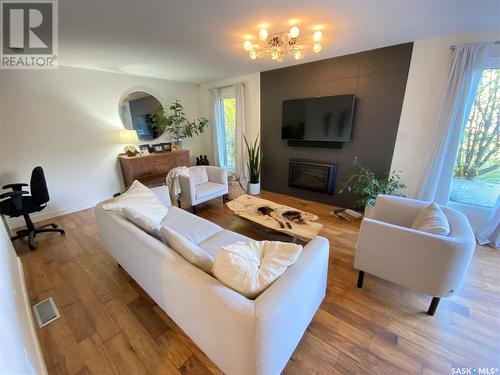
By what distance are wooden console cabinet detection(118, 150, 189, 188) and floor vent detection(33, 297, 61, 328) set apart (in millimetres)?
2388

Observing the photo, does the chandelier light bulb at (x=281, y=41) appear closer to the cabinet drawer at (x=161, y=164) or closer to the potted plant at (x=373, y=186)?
the potted plant at (x=373, y=186)

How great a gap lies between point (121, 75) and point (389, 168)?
4.90 meters

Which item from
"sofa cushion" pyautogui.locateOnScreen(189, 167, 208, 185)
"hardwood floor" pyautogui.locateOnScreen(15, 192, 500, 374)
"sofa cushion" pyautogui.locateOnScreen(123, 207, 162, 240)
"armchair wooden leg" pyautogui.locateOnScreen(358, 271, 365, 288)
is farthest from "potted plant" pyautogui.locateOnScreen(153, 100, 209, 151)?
"armchair wooden leg" pyautogui.locateOnScreen(358, 271, 365, 288)

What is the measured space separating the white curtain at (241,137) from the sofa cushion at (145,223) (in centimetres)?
322

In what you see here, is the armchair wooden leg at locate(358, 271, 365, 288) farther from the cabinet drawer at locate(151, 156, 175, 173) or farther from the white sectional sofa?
the cabinet drawer at locate(151, 156, 175, 173)

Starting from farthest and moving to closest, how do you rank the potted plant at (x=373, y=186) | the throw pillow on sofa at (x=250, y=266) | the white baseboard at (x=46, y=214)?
the white baseboard at (x=46, y=214)
the potted plant at (x=373, y=186)
the throw pillow on sofa at (x=250, y=266)

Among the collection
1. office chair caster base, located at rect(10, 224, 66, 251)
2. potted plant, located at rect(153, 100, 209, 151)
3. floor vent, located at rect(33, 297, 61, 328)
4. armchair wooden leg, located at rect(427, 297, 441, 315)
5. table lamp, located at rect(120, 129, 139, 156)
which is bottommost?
floor vent, located at rect(33, 297, 61, 328)

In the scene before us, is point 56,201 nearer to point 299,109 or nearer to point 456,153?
point 299,109

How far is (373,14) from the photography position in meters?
1.84

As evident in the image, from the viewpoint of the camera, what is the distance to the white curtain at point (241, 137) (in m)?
4.33

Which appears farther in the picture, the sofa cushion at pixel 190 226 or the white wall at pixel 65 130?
the white wall at pixel 65 130

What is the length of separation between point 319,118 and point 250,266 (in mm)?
3017

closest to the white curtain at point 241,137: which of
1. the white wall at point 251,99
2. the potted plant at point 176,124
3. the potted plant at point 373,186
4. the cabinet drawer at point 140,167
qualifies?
the white wall at point 251,99

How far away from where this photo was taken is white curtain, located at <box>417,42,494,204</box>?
2201 millimetres
